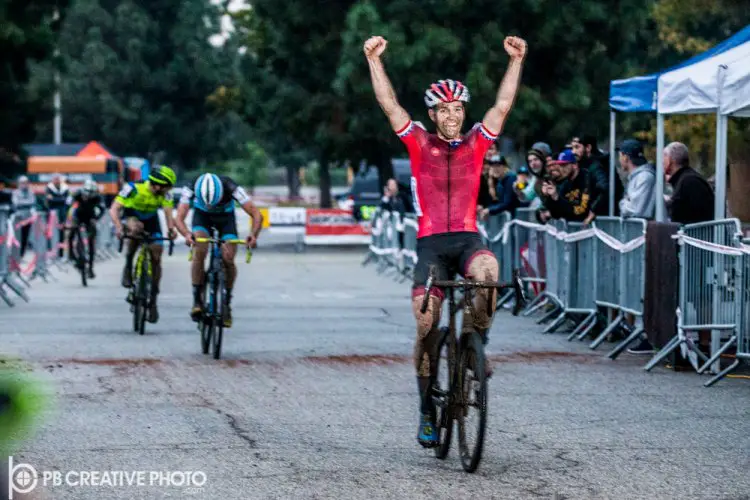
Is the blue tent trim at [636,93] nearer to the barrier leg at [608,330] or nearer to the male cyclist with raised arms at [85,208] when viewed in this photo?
the barrier leg at [608,330]

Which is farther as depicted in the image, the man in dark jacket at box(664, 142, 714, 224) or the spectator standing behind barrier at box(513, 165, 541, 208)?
the spectator standing behind barrier at box(513, 165, 541, 208)

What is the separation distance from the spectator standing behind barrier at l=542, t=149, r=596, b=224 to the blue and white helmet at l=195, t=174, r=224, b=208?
13.0 feet

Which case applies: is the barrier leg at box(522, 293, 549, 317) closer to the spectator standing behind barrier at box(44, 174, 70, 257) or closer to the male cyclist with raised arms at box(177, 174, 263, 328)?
the male cyclist with raised arms at box(177, 174, 263, 328)

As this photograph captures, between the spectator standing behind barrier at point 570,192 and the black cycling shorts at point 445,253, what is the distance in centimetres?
821

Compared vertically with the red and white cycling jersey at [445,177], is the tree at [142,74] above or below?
above

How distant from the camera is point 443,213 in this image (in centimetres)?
815

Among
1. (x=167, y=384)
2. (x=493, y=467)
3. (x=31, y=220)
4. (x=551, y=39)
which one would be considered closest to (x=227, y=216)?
(x=167, y=384)

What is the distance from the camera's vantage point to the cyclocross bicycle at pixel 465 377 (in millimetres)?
7273

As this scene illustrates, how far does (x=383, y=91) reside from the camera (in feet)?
26.7

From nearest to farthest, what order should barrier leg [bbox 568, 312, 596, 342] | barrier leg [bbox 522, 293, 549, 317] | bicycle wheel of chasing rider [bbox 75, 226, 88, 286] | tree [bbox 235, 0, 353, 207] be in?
barrier leg [bbox 568, 312, 596, 342]
barrier leg [bbox 522, 293, 549, 317]
bicycle wheel of chasing rider [bbox 75, 226, 88, 286]
tree [bbox 235, 0, 353, 207]

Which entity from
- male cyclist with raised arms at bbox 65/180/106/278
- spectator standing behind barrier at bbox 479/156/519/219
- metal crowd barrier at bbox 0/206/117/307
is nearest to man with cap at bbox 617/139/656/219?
spectator standing behind barrier at bbox 479/156/519/219

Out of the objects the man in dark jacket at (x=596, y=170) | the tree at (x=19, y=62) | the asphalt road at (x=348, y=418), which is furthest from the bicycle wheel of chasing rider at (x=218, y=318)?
the tree at (x=19, y=62)

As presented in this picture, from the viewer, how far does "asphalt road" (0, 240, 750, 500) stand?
23.6ft

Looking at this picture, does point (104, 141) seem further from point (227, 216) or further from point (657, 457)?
point (657, 457)
